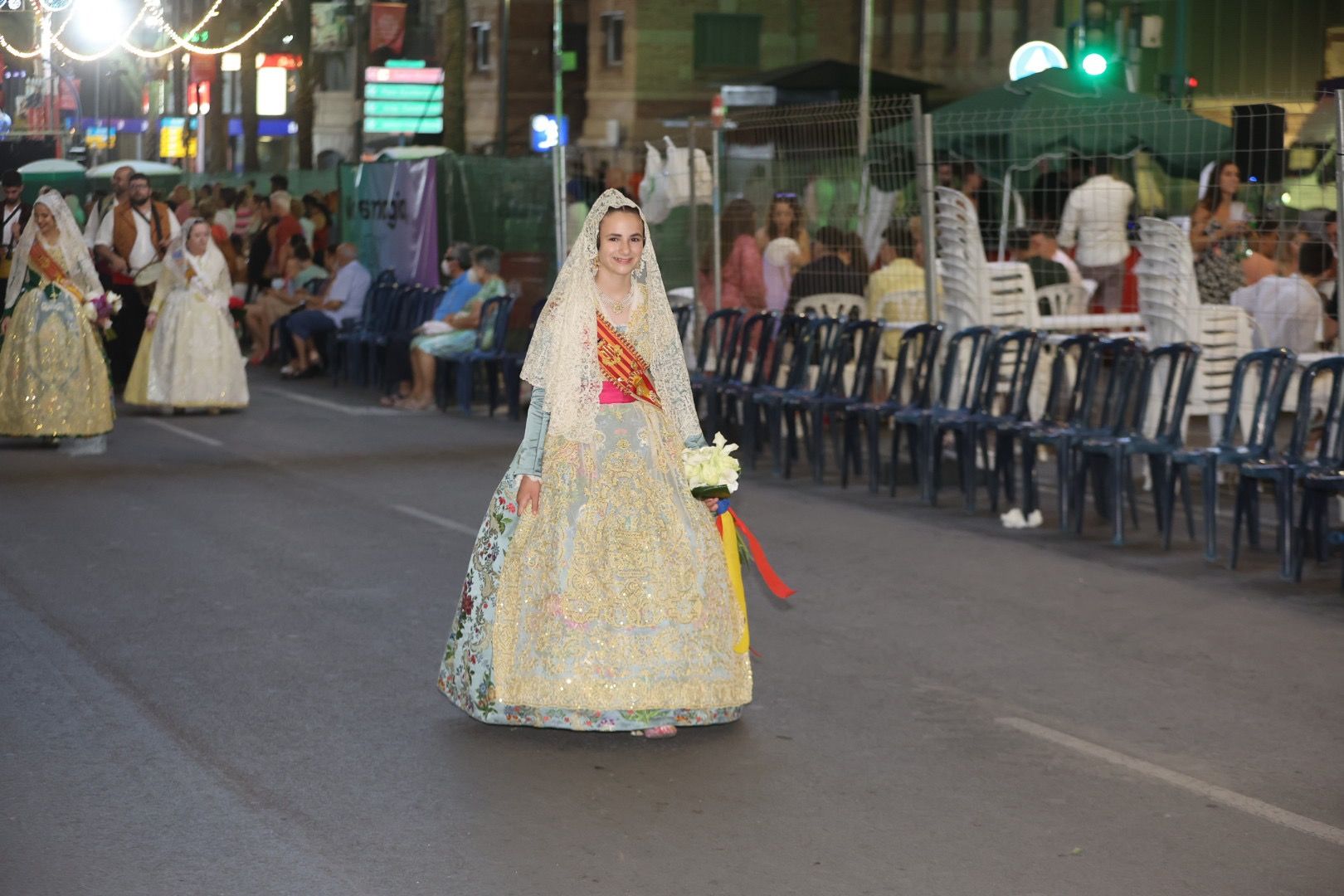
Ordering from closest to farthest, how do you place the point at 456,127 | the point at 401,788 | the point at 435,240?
the point at 401,788
the point at 435,240
the point at 456,127

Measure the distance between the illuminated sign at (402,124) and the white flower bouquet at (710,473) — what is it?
3445 cm

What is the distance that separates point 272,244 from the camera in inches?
987

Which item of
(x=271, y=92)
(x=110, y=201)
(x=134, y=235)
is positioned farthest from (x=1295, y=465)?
(x=271, y=92)

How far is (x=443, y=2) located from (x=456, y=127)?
22.8 ft

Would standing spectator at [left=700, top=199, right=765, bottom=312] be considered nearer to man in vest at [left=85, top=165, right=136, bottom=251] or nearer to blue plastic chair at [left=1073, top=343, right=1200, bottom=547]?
blue plastic chair at [left=1073, top=343, right=1200, bottom=547]

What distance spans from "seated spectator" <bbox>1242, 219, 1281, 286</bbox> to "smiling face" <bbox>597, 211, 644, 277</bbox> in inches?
289

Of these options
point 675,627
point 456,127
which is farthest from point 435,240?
point 456,127

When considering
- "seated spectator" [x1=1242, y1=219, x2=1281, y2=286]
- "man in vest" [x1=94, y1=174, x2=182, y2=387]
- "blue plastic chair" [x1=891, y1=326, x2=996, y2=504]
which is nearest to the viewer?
"blue plastic chair" [x1=891, y1=326, x2=996, y2=504]

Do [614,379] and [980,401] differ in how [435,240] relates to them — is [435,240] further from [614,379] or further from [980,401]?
[614,379]

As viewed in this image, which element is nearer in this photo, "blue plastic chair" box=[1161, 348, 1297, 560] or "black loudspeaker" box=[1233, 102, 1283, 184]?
"blue plastic chair" box=[1161, 348, 1297, 560]

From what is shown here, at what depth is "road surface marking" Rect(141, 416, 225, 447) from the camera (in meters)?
16.0

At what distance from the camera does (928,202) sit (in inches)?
555

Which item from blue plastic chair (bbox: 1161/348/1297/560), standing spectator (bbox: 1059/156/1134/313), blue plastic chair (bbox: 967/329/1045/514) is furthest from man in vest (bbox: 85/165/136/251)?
blue plastic chair (bbox: 1161/348/1297/560)

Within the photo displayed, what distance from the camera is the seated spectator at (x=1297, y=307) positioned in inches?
501
